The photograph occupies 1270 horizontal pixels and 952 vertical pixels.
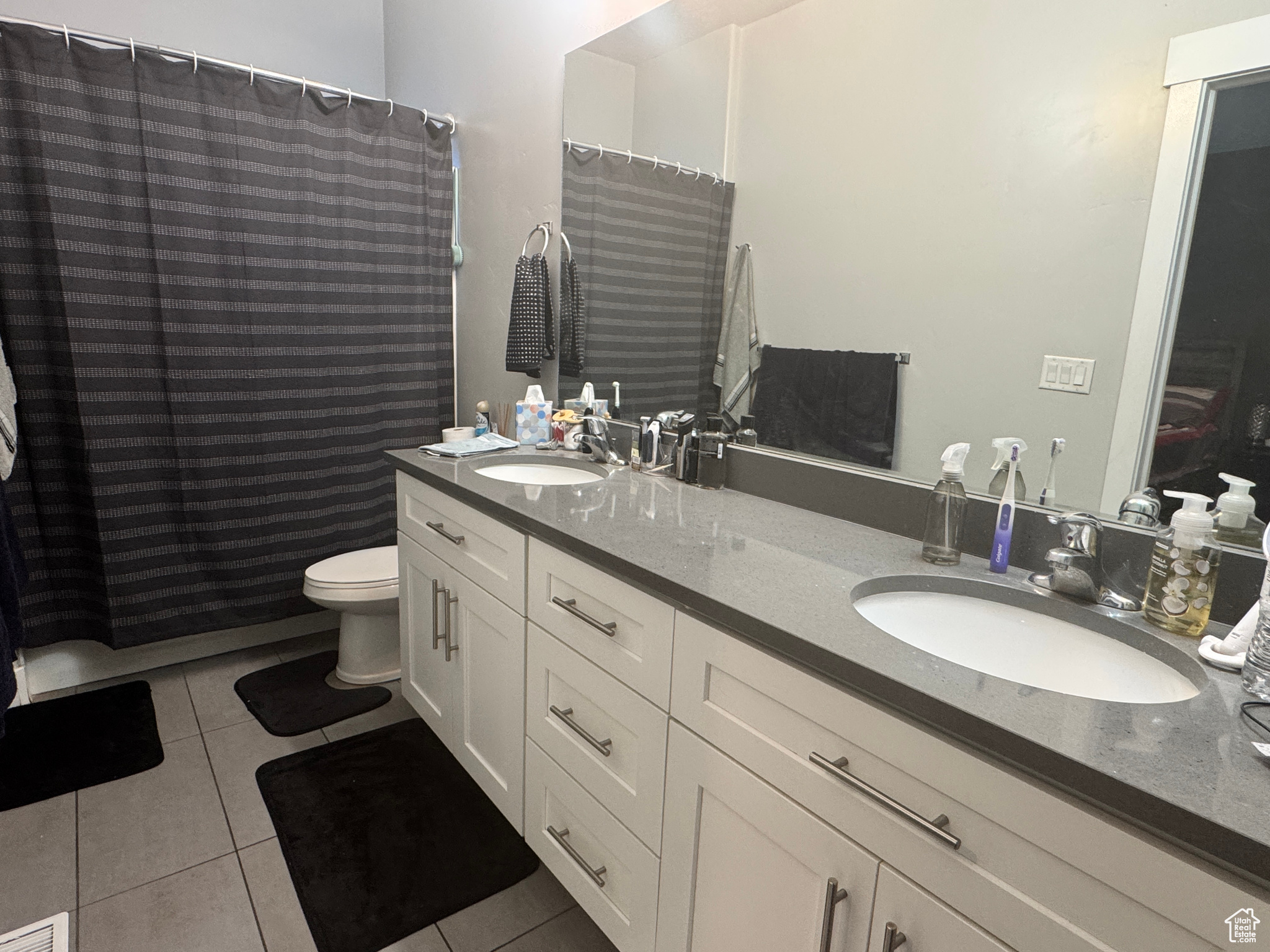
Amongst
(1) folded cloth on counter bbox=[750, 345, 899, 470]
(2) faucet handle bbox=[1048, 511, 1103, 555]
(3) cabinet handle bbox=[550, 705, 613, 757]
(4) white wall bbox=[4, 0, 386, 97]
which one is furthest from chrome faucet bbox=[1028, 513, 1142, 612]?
(4) white wall bbox=[4, 0, 386, 97]

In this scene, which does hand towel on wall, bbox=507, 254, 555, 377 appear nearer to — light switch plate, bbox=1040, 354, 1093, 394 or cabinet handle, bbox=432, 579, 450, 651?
cabinet handle, bbox=432, 579, 450, 651

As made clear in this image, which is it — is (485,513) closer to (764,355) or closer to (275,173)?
(764,355)

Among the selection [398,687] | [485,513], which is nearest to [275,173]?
[485,513]

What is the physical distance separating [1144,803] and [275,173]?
2628mm

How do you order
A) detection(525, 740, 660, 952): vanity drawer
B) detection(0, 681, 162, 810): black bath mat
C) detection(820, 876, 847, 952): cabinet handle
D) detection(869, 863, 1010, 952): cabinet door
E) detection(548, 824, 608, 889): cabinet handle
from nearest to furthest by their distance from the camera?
detection(869, 863, 1010, 952): cabinet door < detection(820, 876, 847, 952): cabinet handle < detection(525, 740, 660, 952): vanity drawer < detection(548, 824, 608, 889): cabinet handle < detection(0, 681, 162, 810): black bath mat

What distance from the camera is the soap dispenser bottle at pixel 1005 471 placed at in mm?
1205

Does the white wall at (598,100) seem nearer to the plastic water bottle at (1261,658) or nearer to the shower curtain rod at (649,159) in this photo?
the shower curtain rod at (649,159)

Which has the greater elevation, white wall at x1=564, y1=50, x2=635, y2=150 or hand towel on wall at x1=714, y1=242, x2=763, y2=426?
white wall at x1=564, y1=50, x2=635, y2=150

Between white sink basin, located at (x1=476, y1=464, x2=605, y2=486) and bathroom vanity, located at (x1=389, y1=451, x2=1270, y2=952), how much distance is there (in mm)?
226

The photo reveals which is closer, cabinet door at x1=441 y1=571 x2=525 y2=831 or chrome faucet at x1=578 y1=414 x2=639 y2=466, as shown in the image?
cabinet door at x1=441 y1=571 x2=525 y2=831

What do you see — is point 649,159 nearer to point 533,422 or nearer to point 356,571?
point 533,422

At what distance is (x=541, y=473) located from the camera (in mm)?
2020

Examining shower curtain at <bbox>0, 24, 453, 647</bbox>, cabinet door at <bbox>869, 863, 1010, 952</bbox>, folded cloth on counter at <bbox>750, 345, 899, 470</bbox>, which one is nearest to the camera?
cabinet door at <bbox>869, 863, 1010, 952</bbox>

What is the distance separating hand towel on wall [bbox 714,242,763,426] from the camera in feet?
5.39
